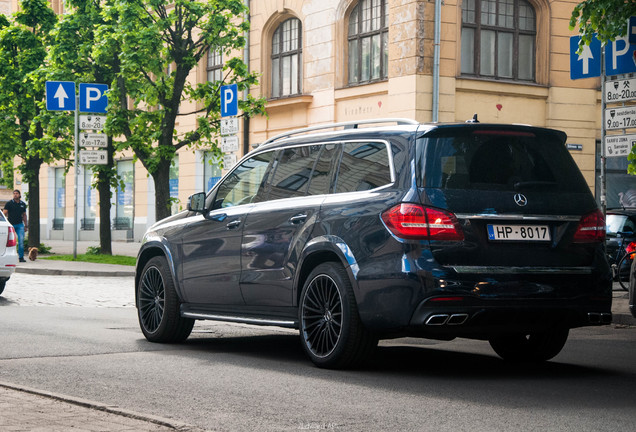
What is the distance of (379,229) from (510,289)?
992 mm

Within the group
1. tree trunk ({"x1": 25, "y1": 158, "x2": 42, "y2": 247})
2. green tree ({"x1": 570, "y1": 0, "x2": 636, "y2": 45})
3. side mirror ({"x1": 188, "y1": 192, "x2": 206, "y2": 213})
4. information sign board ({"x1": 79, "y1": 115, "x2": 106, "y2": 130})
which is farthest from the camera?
tree trunk ({"x1": 25, "y1": 158, "x2": 42, "y2": 247})

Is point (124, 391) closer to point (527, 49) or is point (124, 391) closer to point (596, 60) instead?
point (596, 60)

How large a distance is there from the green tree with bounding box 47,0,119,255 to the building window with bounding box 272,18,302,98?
5528 millimetres

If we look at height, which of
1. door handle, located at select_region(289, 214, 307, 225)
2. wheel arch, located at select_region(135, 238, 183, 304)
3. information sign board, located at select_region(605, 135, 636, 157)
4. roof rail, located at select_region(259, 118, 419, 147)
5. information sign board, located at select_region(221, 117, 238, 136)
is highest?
information sign board, located at select_region(221, 117, 238, 136)

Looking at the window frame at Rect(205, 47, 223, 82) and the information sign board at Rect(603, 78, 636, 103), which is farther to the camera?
the window frame at Rect(205, 47, 223, 82)

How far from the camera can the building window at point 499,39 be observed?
2772 centimetres

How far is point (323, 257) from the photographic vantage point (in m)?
8.33

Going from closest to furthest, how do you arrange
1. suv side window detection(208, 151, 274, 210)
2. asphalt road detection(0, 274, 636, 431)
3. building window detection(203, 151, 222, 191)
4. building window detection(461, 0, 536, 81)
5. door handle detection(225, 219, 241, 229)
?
1. asphalt road detection(0, 274, 636, 431)
2. door handle detection(225, 219, 241, 229)
3. suv side window detection(208, 151, 274, 210)
4. building window detection(461, 0, 536, 81)
5. building window detection(203, 151, 222, 191)

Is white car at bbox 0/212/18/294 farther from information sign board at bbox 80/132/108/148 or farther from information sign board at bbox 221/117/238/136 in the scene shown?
information sign board at bbox 80/132/108/148

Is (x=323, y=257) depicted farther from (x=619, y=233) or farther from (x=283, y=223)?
(x=619, y=233)

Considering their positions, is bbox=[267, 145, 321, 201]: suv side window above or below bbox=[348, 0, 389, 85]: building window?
below

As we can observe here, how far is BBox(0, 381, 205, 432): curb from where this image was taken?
19.0 ft

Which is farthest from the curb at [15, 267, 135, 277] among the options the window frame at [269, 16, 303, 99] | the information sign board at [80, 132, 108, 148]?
the window frame at [269, 16, 303, 99]

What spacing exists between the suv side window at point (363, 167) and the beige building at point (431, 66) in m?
18.3
